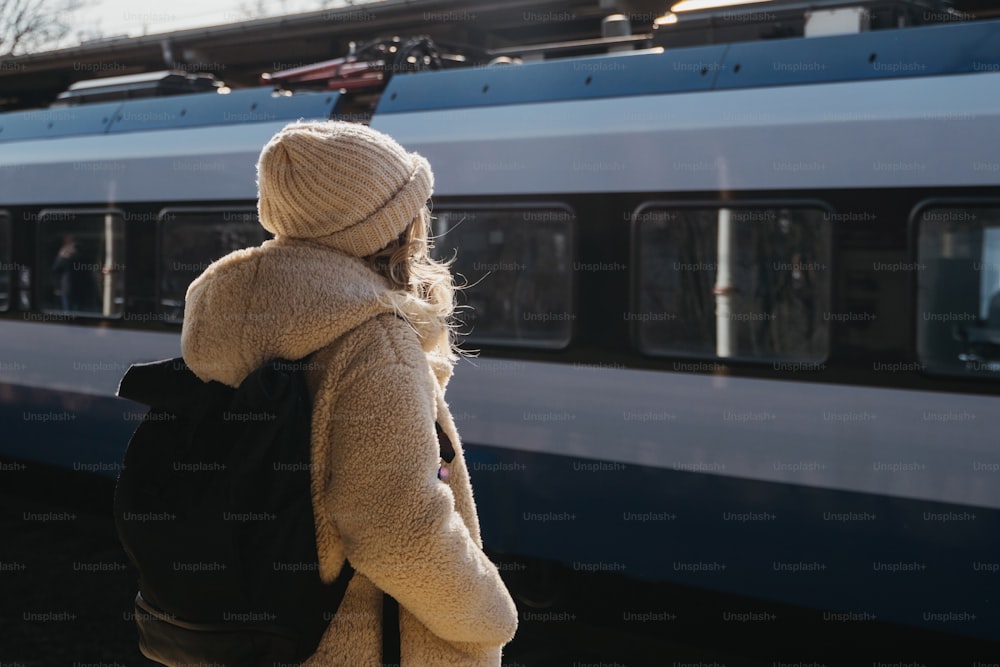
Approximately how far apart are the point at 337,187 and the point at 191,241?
20.0 ft

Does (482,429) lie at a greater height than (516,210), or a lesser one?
lesser

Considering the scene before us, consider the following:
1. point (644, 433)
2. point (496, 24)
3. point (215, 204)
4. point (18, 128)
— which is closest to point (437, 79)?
point (215, 204)

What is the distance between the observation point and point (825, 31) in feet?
19.0

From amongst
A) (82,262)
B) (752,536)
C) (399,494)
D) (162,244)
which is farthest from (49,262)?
(399,494)

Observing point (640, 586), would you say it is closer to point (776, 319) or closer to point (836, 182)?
point (776, 319)

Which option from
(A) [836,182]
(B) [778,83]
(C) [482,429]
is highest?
(B) [778,83]

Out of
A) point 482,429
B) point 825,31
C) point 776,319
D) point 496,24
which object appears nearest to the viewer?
point 776,319

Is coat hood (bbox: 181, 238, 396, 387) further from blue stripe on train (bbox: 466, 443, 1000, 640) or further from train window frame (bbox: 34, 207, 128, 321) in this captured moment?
train window frame (bbox: 34, 207, 128, 321)

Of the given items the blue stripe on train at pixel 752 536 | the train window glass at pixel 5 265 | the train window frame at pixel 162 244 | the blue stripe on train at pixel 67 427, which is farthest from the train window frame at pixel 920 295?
the train window glass at pixel 5 265

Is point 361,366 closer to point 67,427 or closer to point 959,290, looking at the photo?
point 959,290

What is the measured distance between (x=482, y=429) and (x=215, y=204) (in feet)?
8.35

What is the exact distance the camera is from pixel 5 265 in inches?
360

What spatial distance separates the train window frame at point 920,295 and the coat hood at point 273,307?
376cm

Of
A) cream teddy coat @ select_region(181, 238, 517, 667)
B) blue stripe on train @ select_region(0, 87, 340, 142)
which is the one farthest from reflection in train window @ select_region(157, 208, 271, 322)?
cream teddy coat @ select_region(181, 238, 517, 667)
